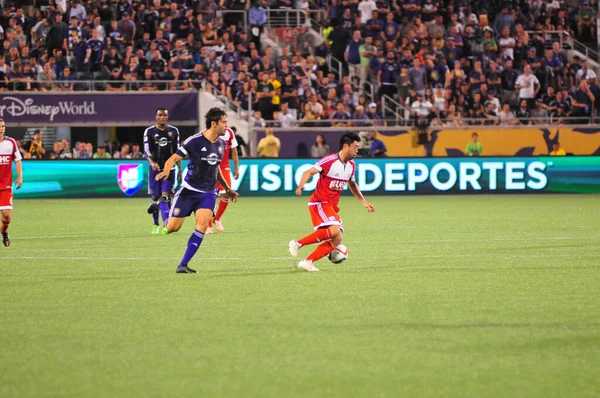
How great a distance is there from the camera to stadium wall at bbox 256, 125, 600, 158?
31438mm

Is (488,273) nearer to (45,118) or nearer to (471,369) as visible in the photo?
(471,369)

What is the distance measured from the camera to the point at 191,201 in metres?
12.7

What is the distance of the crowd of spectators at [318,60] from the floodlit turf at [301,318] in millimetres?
15061

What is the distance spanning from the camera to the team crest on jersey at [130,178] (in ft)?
94.1

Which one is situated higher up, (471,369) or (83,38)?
(83,38)

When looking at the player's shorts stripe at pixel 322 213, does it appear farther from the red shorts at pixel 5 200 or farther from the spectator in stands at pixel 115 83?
the spectator in stands at pixel 115 83

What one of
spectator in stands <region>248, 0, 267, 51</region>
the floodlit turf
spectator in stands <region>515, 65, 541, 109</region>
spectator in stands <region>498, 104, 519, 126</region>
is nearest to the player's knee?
the floodlit turf

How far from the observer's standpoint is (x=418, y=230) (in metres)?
18.4

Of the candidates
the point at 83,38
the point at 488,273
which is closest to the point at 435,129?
the point at 83,38

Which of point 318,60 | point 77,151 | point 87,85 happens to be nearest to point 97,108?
point 87,85

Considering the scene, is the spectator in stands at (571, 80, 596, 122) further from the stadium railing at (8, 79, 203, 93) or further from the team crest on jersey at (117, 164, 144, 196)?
the team crest on jersey at (117, 164, 144, 196)

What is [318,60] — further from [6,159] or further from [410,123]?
[6,159]

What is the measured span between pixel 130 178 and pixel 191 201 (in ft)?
54.3

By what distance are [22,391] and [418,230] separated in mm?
12548
